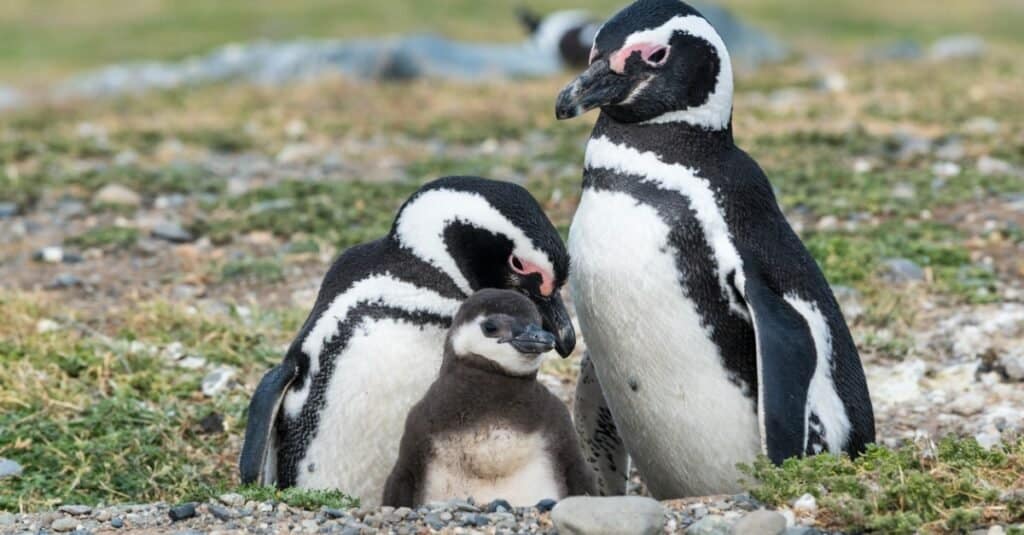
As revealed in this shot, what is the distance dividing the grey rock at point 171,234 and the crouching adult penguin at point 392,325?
12.6 feet

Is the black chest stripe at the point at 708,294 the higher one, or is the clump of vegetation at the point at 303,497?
the black chest stripe at the point at 708,294

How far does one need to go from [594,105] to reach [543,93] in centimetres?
995

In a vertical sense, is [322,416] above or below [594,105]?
below

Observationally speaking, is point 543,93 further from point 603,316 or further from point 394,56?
point 603,316

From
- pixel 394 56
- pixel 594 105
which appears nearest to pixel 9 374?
pixel 594 105

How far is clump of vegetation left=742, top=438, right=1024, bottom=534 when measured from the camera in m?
3.65

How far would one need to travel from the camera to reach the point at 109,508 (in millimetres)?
4258

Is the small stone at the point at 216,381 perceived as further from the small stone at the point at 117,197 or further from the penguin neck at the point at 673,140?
the small stone at the point at 117,197

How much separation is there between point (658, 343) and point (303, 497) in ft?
3.92

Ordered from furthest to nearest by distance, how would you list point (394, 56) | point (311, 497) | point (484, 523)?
point (394, 56)
point (311, 497)
point (484, 523)

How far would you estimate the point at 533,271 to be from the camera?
475 centimetres

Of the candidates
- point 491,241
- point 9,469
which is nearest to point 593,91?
point 491,241

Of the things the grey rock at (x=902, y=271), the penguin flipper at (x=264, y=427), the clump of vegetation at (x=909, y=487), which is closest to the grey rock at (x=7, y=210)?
the penguin flipper at (x=264, y=427)

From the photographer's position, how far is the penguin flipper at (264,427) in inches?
188
